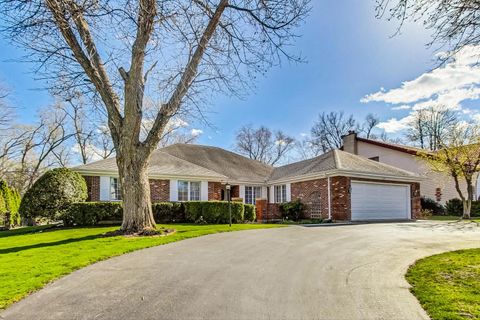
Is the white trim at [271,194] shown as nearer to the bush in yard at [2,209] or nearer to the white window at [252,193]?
the white window at [252,193]

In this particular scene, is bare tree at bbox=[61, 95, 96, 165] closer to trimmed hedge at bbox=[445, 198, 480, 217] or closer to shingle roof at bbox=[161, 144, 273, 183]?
shingle roof at bbox=[161, 144, 273, 183]

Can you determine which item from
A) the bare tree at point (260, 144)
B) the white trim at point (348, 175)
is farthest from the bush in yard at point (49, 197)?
the bare tree at point (260, 144)

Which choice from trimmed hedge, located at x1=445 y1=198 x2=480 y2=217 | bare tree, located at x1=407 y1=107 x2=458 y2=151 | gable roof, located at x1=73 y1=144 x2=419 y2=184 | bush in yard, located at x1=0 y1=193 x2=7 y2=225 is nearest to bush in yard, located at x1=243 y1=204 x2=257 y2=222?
gable roof, located at x1=73 y1=144 x2=419 y2=184

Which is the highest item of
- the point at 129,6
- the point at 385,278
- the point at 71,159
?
the point at 129,6

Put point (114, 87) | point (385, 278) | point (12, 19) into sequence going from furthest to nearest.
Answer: point (114, 87) → point (12, 19) → point (385, 278)

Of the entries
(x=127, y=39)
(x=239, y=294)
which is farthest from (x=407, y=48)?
(x=127, y=39)

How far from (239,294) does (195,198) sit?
1513cm

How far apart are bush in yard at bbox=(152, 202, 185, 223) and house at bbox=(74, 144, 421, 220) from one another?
246 cm

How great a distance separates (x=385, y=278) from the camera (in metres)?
5.24

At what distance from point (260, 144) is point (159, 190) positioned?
85.8ft

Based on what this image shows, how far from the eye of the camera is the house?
1677 cm

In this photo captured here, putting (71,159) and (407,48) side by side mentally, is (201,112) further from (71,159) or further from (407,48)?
(71,159)

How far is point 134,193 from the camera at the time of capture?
1050cm

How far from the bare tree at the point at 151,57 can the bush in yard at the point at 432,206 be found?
19.6 m
